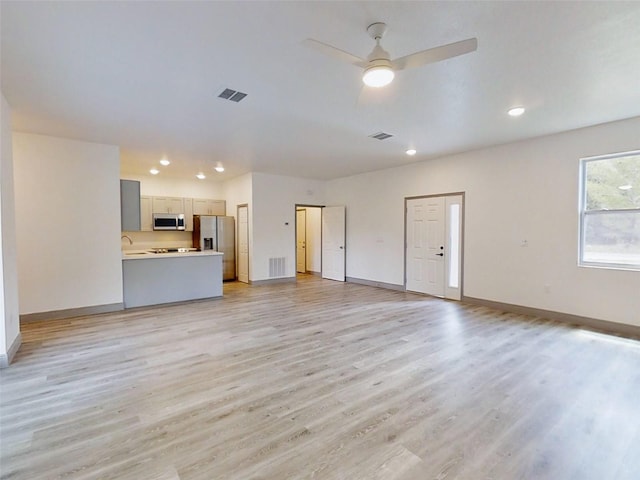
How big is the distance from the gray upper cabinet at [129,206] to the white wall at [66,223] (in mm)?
174

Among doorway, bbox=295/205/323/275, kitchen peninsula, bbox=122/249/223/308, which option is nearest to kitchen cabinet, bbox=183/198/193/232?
kitchen peninsula, bbox=122/249/223/308

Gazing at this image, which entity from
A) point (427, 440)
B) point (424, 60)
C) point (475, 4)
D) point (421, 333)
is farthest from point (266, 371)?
point (475, 4)

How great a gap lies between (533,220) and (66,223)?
25.1ft

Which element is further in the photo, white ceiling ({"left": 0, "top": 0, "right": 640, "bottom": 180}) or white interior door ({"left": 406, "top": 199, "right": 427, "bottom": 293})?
white interior door ({"left": 406, "top": 199, "right": 427, "bottom": 293})

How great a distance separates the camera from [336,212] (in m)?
8.75

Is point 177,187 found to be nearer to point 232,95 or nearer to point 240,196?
point 240,196

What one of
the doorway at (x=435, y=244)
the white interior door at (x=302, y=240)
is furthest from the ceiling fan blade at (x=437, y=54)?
the white interior door at (x=302, y=240)

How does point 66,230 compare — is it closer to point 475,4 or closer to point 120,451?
point 120,451

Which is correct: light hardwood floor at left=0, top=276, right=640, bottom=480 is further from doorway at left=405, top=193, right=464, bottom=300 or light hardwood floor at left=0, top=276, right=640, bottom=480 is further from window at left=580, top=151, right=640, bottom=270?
doorway at left=405, top=193, right=464, bottom=300

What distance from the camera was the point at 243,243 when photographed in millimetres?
8391

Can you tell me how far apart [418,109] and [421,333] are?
2.94m

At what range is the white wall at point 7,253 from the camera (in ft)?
10.5

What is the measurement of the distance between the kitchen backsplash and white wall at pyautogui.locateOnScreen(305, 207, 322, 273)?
3.67 meters

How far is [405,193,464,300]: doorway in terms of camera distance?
617 cm
